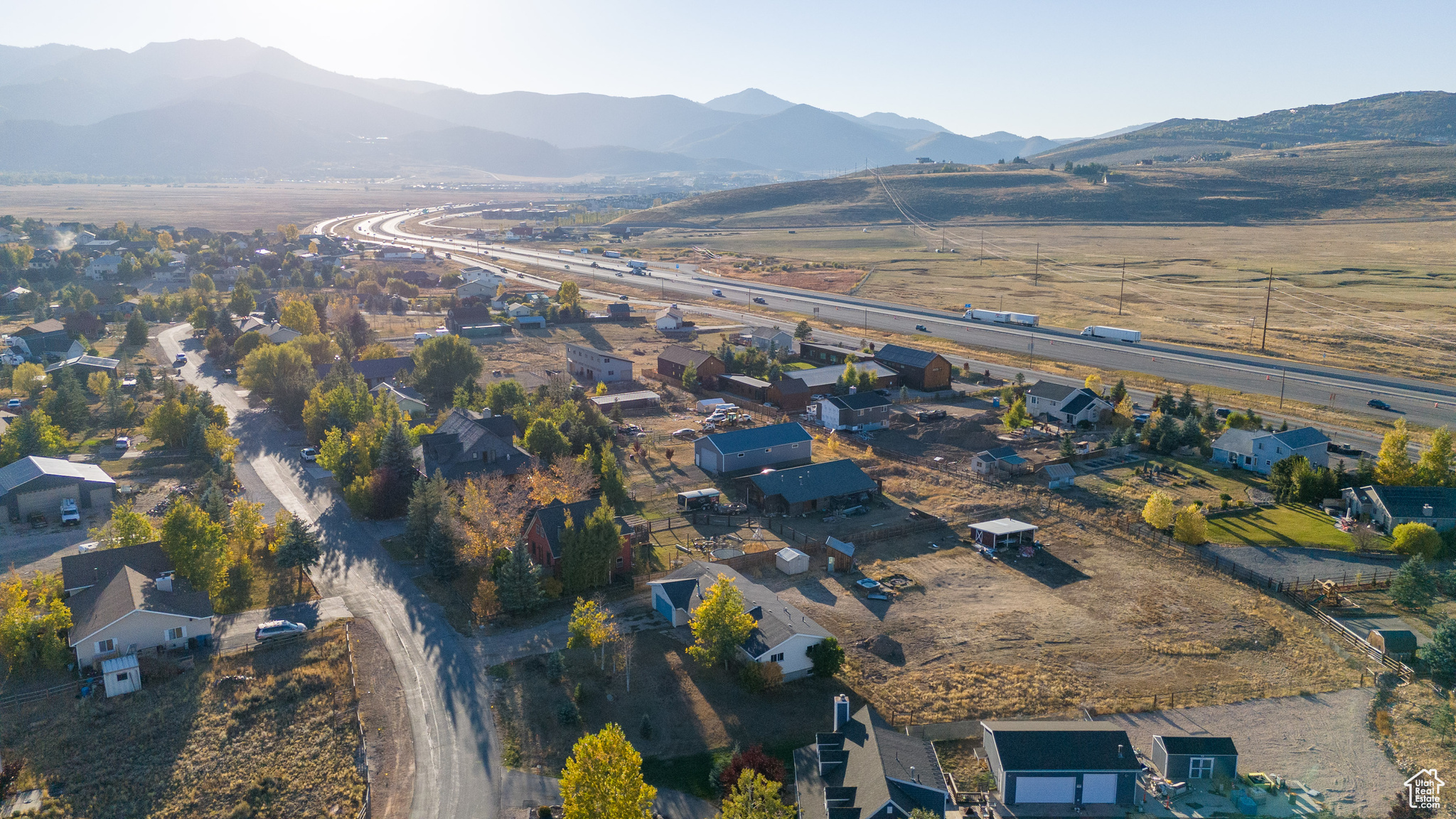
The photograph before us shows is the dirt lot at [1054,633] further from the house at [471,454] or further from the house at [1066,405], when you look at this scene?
the house at [1066,405]

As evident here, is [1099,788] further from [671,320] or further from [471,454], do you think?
[671,320]

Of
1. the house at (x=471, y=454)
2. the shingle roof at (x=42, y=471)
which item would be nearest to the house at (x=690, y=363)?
the house at (x=471, y=454)

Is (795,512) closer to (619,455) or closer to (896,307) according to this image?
(619,455)

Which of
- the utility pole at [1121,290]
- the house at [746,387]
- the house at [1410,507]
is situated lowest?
the house at [1410,507]

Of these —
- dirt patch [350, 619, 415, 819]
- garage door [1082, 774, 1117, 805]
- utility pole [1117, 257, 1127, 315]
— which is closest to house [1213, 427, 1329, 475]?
garage door [1082, 774, 1117, 805]

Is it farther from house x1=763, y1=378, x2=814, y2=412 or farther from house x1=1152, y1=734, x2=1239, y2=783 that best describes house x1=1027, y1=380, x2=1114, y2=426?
house x1=1152, y1=734, x2=1239, y2=783

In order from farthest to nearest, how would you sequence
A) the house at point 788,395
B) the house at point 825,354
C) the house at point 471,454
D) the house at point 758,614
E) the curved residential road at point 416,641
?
the house at point 825,354 → the house at point 788,395 → the house at point 471,454 → the house at point 758,614 → the curved residential road at point 416,641
